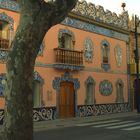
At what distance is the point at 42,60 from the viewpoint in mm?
22062

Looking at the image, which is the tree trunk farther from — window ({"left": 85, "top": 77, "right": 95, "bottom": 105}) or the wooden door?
window ({"left": 85, "top": 77, "right": 95, "bottom": 105})

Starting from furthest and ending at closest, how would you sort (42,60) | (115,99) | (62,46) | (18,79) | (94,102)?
(115,99)
(94,102)
(62,46)
(42,60)
(18,79)

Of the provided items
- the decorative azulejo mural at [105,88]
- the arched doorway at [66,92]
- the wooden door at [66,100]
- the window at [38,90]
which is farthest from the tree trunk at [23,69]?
the decorative azulejo mural at [105,88]

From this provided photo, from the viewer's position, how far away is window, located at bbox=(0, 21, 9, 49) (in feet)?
65.4

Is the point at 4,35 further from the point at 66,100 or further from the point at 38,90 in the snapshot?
the point at 66,100

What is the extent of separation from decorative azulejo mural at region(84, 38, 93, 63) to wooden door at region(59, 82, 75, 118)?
2796 mm

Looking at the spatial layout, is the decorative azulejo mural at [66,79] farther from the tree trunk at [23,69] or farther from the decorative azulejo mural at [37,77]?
the tree trunk at [23,69]

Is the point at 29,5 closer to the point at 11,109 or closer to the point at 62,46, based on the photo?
the point at 11,109

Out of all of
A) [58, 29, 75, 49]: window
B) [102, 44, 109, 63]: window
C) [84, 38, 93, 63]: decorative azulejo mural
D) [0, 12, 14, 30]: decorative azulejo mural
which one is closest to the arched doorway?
[58, 29, 75, 49]: window

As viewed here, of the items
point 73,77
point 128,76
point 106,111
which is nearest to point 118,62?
point 128,76

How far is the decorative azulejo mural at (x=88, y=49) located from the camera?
2591 cm

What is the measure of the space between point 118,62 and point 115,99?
321 centimetres

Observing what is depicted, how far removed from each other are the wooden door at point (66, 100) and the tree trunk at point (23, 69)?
1522cm

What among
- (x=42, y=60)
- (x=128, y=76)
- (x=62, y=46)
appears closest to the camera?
(x=42, y=60)
